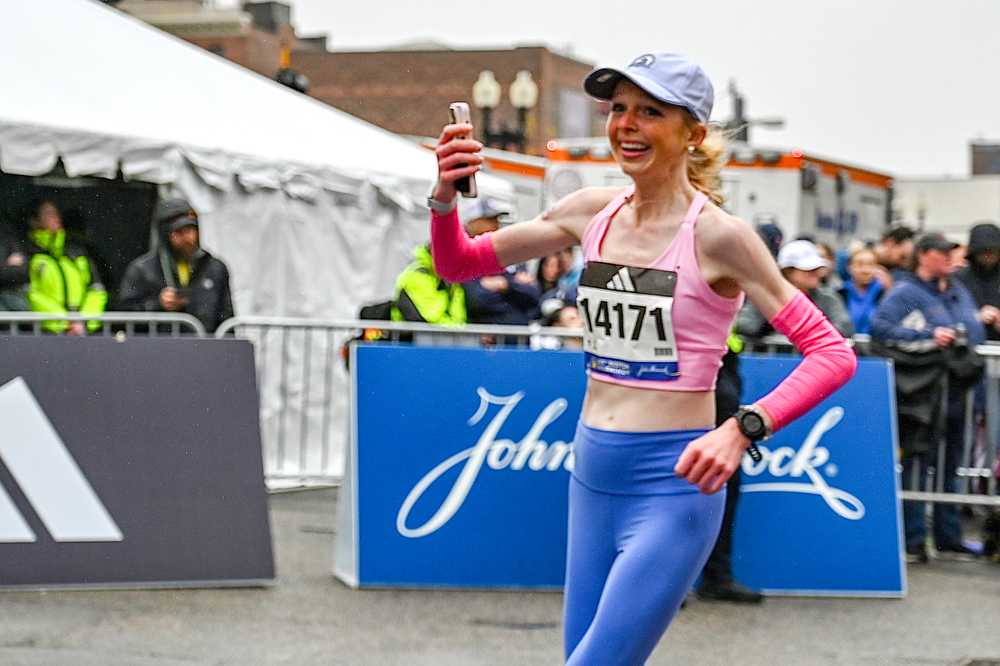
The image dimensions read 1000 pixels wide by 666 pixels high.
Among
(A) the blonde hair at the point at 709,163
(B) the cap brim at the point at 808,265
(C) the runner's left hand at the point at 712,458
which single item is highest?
(A) the blonde hair at the point at 709,163

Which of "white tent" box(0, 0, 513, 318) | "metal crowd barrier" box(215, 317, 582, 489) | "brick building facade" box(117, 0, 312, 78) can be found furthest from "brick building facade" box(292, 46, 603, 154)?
"metal crowd barrier" box(215, 317, 582, 489)

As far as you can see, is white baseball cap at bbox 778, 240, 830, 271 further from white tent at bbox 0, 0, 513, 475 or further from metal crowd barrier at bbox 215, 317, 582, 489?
white tent at bbox 0, 0, 513, 475

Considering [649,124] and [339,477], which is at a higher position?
[649,124]

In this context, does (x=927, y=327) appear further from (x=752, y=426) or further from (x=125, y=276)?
(x=752, y=426)

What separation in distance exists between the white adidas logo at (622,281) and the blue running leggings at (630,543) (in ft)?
1.24

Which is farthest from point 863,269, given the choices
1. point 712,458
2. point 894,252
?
point 712,458

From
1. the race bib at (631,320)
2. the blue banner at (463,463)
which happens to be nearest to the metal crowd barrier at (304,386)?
the blue banner at (463,463)

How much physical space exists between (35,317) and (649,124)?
5.31 m

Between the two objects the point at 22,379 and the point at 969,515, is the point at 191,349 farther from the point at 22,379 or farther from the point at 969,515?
the point at 969,515

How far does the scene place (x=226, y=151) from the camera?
40.2 feet

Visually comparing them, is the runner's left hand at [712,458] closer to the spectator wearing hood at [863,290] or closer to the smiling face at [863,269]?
the spectator wearing hood at [863,290]

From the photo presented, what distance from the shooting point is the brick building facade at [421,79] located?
64.3 m

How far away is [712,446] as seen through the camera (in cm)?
375

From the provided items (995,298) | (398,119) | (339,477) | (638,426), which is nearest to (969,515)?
(995,298)
